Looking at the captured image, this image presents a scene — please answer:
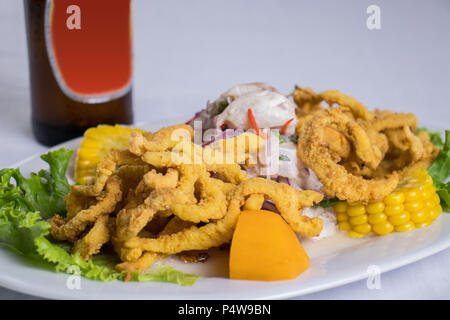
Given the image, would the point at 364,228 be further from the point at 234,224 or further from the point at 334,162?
the point at 234,224

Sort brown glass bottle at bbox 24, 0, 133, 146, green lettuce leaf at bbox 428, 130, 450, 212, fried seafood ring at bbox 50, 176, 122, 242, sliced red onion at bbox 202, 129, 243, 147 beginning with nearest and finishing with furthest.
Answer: fried seafood ring at bbox 50, 176, 122, 242
sliced red onion at bbox 202, 129, 243, 147
green lettuce leaf at bbox 428, 130, 450, 212
brown glass bottle at bbox 24, 0, 133, 146

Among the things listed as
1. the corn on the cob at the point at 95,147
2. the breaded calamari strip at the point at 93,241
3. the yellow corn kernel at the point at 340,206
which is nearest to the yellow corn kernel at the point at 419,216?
the yellow corn kernel at the point at 340,206

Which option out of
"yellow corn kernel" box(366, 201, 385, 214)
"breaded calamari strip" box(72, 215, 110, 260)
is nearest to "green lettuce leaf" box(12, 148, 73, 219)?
"breaded calamari strip" box(72, 215, 110, 260)

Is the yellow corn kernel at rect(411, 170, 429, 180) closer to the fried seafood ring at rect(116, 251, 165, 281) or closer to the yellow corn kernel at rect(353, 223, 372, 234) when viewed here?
the yellow corn kernel at rect(353, 223, 372, 234)

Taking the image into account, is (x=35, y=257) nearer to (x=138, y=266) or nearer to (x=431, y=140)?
(x=138, y=266)

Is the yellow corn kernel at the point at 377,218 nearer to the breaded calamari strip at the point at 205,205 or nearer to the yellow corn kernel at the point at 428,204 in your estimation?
the yellow corn kernel at the point at 428,204

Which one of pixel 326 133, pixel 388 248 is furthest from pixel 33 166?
pixel 388 248
